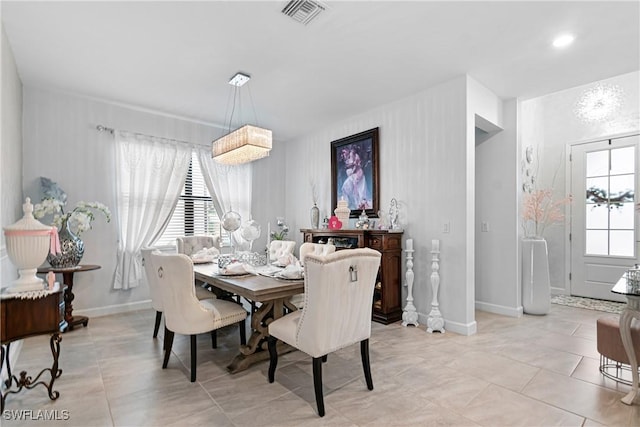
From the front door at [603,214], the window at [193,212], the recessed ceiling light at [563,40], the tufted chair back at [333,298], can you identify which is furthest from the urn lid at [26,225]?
the front door at [603,214]

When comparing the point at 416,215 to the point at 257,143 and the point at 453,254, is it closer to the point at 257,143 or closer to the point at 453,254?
the point at 453,254

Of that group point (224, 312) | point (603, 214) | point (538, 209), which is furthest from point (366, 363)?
point (603, 214)

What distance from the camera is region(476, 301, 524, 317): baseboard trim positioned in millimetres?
3967

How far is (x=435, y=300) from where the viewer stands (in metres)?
3.54

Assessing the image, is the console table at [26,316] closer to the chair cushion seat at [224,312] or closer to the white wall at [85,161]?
the chair cushion seat at [224,312]

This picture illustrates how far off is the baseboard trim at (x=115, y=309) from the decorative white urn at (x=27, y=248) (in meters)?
2.47

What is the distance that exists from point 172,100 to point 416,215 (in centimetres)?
341

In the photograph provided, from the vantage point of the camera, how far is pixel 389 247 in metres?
3.79

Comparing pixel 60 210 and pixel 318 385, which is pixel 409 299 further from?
pixel 60 210

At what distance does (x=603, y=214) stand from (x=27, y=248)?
21.5ft

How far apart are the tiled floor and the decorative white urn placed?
804 mm

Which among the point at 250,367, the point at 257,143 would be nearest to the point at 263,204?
the point at 257,143

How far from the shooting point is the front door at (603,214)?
14.7ft

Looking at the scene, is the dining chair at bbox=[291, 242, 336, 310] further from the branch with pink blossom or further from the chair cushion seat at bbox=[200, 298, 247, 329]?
→ the branch with pink blossom
